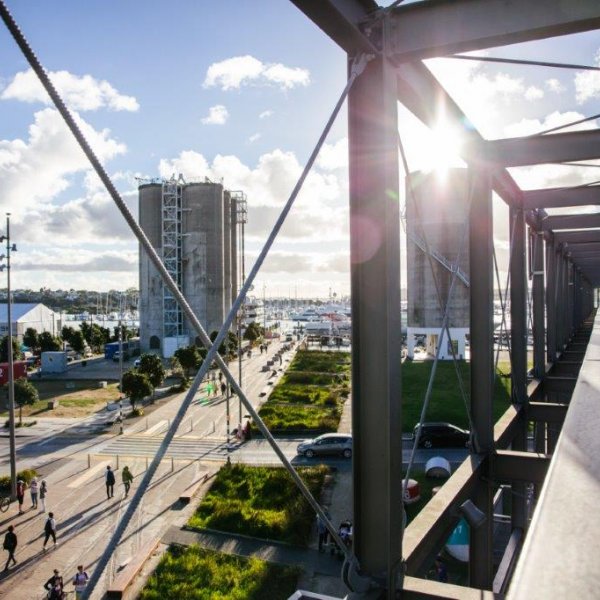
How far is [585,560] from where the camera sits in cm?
90

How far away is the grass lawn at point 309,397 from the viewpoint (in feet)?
71.6

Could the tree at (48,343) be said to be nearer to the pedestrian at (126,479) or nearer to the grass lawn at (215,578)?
the pedestrian at (126,479)

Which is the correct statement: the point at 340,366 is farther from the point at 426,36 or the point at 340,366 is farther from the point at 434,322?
the point at 426,36

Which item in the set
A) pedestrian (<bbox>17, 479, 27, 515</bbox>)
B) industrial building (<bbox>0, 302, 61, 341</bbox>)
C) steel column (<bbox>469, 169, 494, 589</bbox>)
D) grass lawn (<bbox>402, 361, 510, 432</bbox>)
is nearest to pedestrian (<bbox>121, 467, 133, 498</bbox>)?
pedestrian (<bbox>17, 479, 27, 515</bbox>)

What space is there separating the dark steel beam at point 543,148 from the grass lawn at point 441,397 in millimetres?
12478

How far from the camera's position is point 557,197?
8.17m

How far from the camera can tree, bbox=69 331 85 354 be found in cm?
4406

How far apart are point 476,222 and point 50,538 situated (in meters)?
11.8

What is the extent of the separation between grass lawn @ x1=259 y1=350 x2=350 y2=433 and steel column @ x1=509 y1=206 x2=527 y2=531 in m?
14.3

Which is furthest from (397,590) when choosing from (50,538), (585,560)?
(50,538)

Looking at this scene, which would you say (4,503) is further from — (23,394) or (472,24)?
(472,24)

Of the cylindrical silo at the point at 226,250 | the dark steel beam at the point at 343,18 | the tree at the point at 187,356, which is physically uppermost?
the cylindrical silo at the point at 226,250

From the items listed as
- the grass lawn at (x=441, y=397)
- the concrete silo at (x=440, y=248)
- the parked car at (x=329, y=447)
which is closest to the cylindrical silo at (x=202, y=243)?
the concrete silo at (x=440, y=248)

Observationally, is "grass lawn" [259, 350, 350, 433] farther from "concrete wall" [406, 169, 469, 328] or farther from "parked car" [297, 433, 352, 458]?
"concrete wall" [406, 169, 469, 328]
